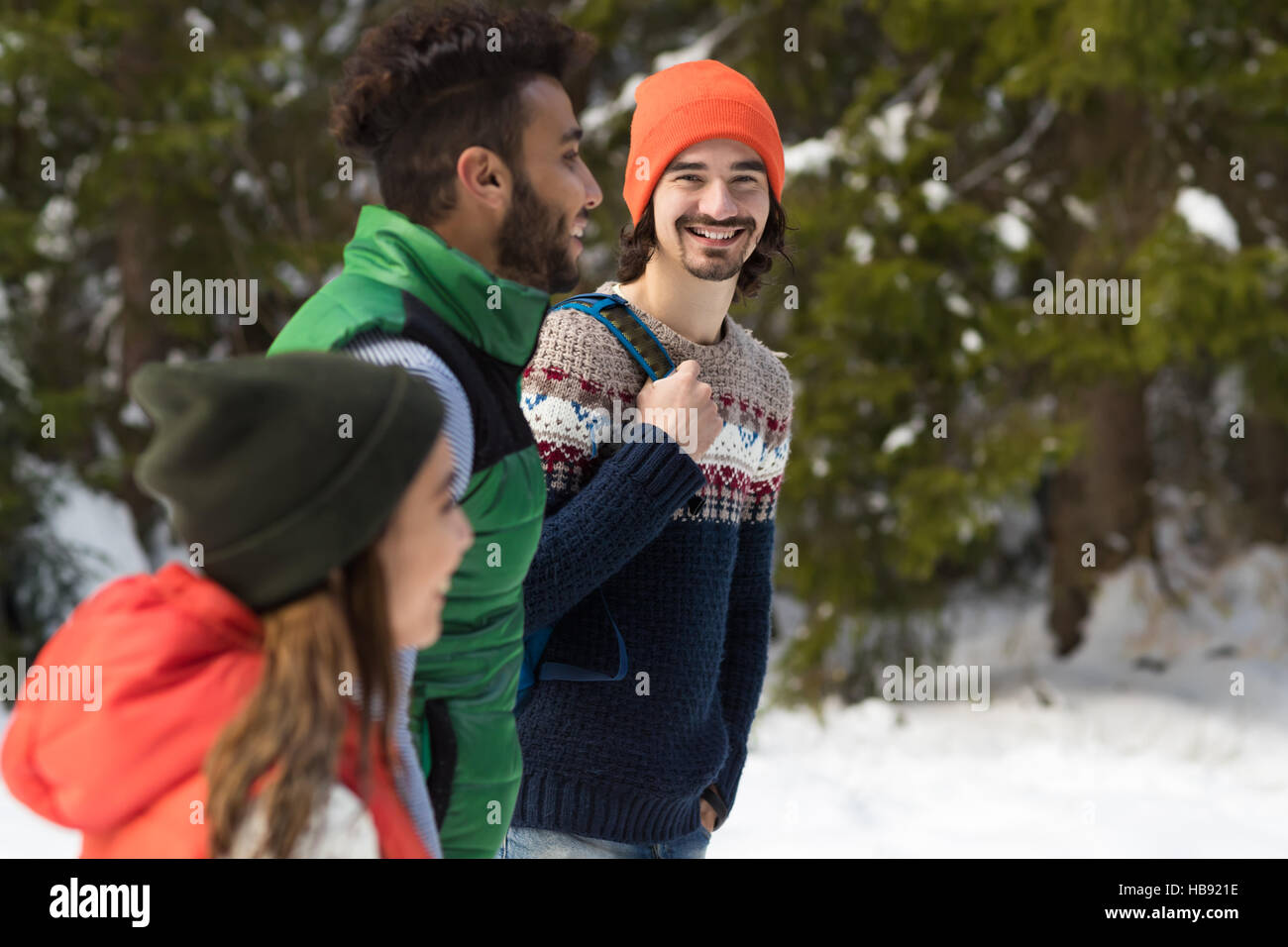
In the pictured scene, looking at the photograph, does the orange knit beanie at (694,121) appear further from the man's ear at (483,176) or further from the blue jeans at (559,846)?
the blue jeans at (559,846)

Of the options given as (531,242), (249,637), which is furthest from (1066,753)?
(249,637)

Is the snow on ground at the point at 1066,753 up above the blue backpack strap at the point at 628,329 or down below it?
below

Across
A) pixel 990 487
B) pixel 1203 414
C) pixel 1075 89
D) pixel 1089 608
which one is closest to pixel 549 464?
pixel 990 487

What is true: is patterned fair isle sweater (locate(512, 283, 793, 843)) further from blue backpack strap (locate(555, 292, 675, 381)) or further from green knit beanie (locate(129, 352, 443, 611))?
green knit beanie (locate(129, 352, 443, 611))

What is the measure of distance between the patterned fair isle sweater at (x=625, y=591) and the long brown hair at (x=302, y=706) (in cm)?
63

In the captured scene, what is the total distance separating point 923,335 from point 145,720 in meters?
5.90

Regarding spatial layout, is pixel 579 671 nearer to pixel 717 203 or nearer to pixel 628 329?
pixel 628 329

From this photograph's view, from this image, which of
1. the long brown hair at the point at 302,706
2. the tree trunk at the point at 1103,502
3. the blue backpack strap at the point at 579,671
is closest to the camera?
the long brown hair at the point at 302,706

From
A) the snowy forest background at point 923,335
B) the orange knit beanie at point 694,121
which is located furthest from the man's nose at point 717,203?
the snowy forest background at point 923,335

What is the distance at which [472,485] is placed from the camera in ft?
4.94

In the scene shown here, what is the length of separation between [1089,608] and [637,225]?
637cm

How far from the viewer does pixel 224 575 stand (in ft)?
4.10

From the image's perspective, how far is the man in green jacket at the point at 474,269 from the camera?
1.52 m
